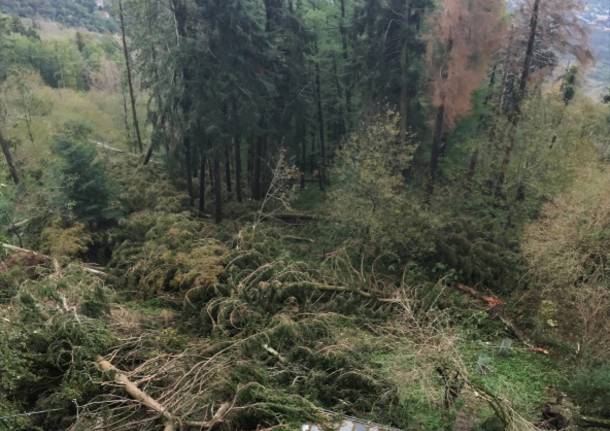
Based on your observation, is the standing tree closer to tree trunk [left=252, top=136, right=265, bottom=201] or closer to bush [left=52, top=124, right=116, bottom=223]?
tree trunk [left=252, top=136, right=265, bottom=201]

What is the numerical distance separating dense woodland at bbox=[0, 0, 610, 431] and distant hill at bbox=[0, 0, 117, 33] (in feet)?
182

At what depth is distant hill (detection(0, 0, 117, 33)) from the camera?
222ft

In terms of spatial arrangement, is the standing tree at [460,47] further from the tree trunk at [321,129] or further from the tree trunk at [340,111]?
the tree trunk at [321,129]

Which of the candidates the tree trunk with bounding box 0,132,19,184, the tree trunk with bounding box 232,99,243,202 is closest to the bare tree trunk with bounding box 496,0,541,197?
the tree trunk with bounding box 232,99,243,202

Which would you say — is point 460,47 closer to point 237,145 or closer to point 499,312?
point 237,145

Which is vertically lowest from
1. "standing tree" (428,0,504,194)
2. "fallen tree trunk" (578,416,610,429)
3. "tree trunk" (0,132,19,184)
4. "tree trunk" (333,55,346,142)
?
"fallen tree trunk" (578,416,610,429)

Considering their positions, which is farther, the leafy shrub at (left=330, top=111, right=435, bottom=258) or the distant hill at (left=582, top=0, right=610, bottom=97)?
the distant hill at (left=582, top=0, right=610, bottom=97)

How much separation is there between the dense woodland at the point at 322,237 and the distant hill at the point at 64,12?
55336mm

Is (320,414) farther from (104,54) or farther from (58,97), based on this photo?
(104,54)

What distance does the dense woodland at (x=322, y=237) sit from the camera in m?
7.50

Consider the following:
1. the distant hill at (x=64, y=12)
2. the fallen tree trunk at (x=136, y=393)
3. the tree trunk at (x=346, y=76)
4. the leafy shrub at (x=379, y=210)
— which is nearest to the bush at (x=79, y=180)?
the leafy shrub at (x=379, y=210)

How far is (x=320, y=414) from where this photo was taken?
677 centimetres

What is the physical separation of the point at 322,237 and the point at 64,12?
251 ft

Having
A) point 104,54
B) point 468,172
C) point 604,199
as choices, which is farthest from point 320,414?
point 104,54
